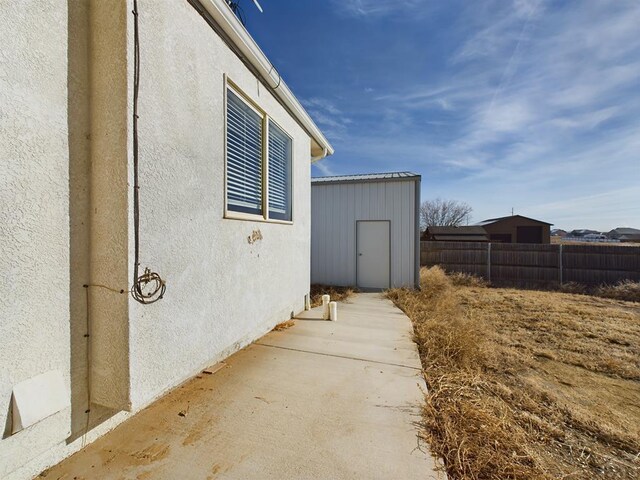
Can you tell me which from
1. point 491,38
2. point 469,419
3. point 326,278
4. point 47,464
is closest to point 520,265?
point 326,278

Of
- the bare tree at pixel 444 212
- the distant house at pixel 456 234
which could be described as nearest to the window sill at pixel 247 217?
the distant house at pixel 456 234

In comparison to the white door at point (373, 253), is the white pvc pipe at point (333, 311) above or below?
below

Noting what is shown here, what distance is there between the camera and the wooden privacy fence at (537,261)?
9.79 m

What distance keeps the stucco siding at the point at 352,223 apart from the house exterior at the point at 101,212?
6.44 meters

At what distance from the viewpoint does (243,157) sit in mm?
3438

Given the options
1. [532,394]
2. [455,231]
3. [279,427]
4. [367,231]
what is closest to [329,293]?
[367,231]

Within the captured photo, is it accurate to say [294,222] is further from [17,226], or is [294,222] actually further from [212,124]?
[17,226]

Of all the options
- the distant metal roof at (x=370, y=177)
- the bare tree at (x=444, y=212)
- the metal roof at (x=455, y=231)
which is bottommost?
the metal roof at (x=455, y=231)

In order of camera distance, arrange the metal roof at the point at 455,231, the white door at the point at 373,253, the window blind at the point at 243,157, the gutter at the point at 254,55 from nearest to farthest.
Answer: the gutter at the point at 254,55
the window blind at the point at 243,157
the white door at the point at 373,253
the metal roof at the point at 455,231

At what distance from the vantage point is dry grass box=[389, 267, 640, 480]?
181 centimetres

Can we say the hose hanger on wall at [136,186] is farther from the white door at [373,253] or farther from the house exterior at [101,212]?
the white door at [373,253]

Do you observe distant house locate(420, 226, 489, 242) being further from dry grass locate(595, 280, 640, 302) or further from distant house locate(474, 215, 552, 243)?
dry grass locate(595, 280, 640, 302)

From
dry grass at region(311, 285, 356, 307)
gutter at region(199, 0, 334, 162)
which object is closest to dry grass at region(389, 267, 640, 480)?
dry grass at region(311, 285, 356, 307)

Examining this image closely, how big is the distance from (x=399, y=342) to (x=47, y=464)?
3.58 metres
